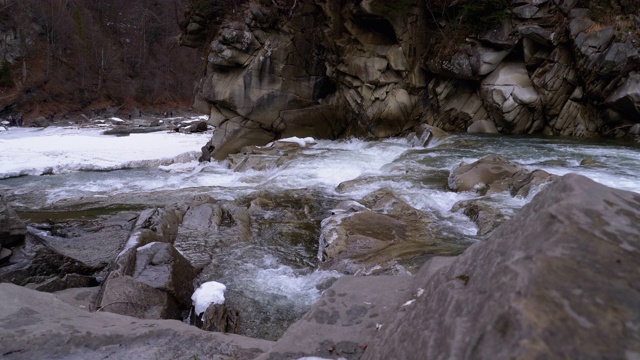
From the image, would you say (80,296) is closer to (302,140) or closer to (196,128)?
(302,140)

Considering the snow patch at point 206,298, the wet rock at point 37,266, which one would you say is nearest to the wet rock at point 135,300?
the snow patch at point 206,298

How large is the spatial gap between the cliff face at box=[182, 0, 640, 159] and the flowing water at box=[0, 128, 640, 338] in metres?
1.53

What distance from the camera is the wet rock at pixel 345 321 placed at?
1973 mm

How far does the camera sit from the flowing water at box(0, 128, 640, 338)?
5493 mm

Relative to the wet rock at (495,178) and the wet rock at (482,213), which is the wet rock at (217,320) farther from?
the wet rock at (495,178)

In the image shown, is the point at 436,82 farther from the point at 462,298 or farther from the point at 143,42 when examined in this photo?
the point at 143,42

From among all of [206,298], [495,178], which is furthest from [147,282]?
[495,178]

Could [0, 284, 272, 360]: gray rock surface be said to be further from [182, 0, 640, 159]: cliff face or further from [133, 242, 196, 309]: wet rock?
[182, 0, 640, 159]: cliff face

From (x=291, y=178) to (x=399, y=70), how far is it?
28.7 ft

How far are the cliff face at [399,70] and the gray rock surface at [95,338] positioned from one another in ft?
44.8

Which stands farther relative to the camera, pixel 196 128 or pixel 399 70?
pixel 196 128

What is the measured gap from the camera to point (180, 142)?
793 inches

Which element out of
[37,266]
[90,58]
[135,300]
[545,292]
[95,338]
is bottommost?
[90,58]

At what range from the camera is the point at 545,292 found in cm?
118
